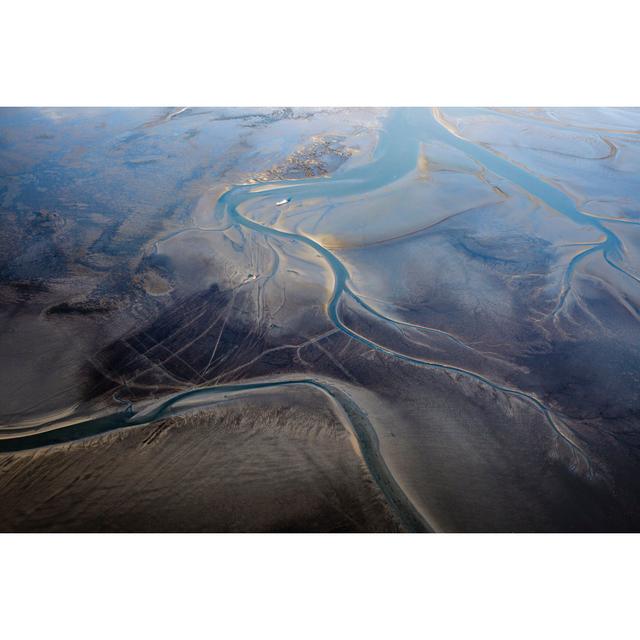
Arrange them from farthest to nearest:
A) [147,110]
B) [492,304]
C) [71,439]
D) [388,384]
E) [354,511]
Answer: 1. [147,110]
2. [492,304]
3. [388,384]
4. [71,439]
5. [354,511]

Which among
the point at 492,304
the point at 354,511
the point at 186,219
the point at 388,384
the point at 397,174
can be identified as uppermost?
the point at 397,174

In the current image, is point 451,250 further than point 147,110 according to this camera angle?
No

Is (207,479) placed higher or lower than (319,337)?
lower

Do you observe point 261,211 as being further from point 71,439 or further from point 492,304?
point 71,439

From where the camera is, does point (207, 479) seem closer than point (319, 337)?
Yes

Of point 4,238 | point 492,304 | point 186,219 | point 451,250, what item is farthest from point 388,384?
point 4,238

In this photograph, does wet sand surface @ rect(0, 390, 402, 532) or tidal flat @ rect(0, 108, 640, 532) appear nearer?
wet sand surface @ rect(0, 390, 402, 532)

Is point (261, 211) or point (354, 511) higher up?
point (261, 211)

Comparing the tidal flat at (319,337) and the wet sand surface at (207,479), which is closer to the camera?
the wet sand surface at (207,479)
